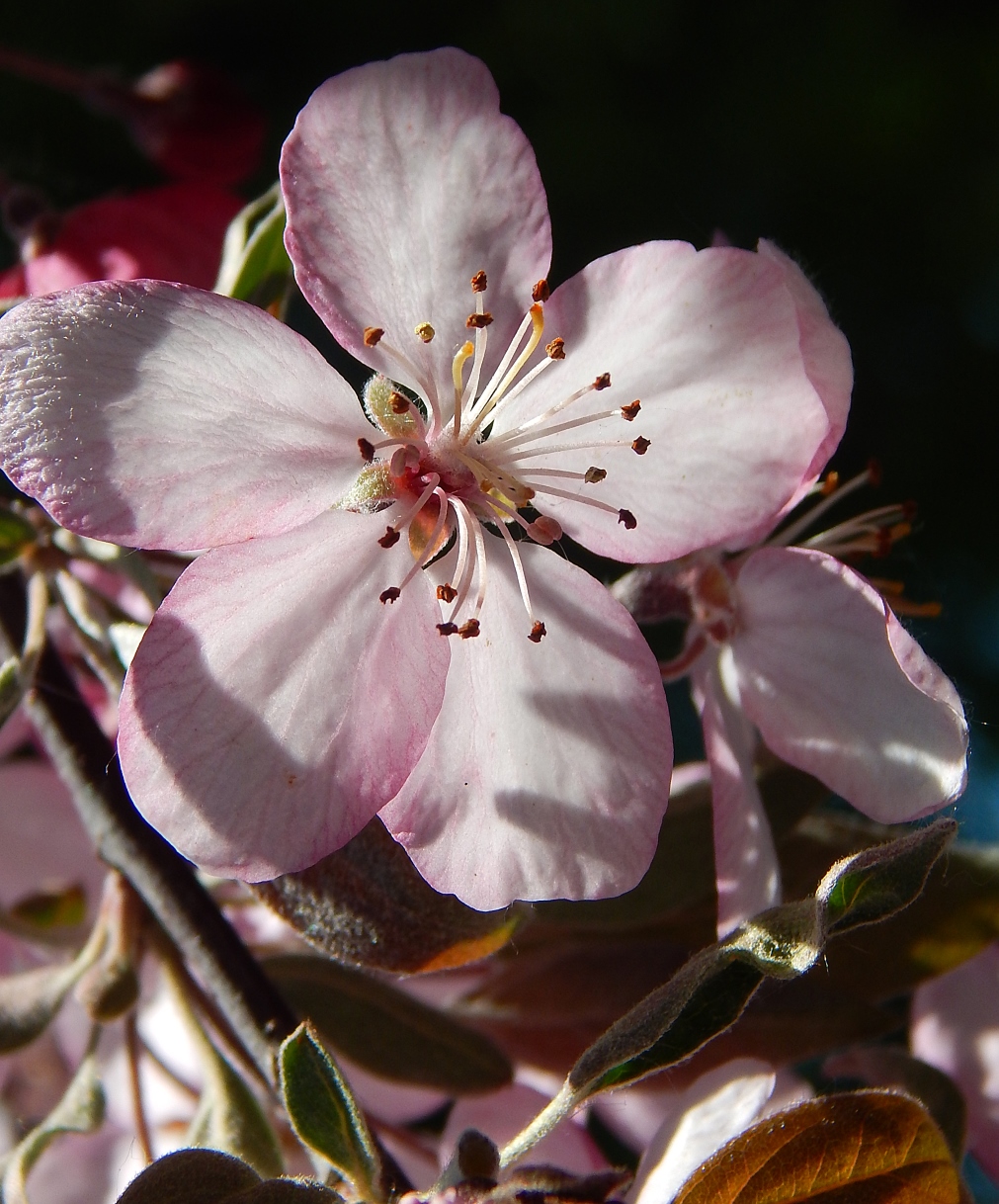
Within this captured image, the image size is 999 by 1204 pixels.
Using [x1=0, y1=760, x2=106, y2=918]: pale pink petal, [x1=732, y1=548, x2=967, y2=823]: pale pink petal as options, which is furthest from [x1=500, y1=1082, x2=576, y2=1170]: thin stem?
[x1=0, y1=760, x2=106, y2=918]: pale pink petal

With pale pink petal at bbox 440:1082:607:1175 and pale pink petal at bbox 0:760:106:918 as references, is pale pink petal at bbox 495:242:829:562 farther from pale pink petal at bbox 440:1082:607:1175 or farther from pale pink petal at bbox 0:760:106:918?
pale pink petal at bbox 0:760:106:918

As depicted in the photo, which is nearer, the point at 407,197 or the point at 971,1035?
the point at 407,197

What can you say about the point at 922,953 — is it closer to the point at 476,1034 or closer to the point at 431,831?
the point at 476,1034

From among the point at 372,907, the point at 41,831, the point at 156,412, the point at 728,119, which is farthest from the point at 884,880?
the point at 728,119

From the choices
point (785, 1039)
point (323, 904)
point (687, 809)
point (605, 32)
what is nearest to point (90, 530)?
point (323, 904)

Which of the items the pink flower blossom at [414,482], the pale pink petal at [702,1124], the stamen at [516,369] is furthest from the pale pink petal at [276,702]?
the pale pink petal at [702,1124]

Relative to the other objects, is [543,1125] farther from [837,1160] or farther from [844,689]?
[844,689]
